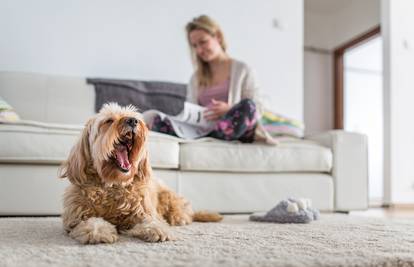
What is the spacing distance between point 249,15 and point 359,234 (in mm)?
3070

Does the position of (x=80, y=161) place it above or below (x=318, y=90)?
below

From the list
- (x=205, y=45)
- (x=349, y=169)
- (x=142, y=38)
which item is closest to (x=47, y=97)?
(x=142, y=38)

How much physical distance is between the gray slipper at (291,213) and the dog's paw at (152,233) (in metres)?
0.84

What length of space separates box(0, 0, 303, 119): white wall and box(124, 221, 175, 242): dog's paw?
253 centimetres

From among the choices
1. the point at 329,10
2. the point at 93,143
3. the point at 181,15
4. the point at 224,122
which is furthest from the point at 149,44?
the point at 329,10

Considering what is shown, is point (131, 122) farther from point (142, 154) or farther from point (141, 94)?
point (141, 94)

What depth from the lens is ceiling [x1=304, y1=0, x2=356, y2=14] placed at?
643cm

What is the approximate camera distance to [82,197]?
150 cm

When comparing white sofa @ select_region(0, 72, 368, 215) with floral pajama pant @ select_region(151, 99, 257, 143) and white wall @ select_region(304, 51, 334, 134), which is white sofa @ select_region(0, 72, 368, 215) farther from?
white wall @ select_region(304, 51, 334, 134)

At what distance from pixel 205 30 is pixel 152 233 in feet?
6.02

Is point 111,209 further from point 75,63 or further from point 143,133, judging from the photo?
point 75,63

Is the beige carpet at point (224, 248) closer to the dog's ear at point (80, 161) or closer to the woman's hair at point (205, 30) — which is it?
the dog's ear at point (80, 161)

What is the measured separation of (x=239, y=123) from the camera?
259 centimetres

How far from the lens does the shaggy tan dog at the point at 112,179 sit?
1.45 metres
